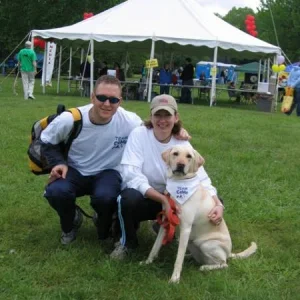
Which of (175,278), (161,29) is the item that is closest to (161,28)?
(161,29)

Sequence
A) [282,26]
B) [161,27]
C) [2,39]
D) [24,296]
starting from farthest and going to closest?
1. [282,26]
2. [2,39]
3. [161,27]
4. [24,296]

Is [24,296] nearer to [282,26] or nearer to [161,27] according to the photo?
[161,27]

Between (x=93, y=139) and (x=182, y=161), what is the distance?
2.91 ft

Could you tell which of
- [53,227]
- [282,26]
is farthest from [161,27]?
[282,26]

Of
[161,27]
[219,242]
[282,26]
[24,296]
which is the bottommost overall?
[24,296]

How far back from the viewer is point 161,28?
1708cm

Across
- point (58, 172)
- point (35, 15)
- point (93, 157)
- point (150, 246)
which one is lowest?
point (150, 246)

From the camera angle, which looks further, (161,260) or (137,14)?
(137,14)

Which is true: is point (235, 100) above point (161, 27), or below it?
below

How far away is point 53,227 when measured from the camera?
4520 millimetres

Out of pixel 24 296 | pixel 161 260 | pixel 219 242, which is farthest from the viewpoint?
pixel 161 260

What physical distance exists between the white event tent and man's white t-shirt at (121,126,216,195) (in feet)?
42.4

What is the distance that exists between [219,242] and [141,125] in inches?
42.6

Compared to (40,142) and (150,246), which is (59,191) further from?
(150,246)
